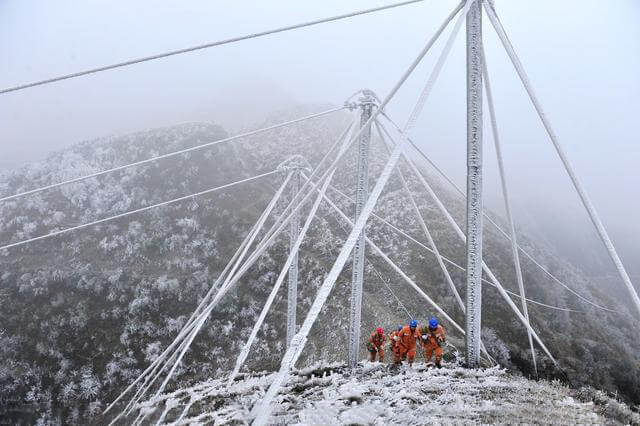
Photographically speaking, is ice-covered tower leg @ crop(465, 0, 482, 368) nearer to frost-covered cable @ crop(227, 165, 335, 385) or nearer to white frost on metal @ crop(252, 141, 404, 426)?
white frost on metal @ crop(252, 141, 404, 426)

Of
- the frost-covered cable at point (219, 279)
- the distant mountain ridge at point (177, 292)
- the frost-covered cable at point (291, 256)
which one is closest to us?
the frost-covered cable at point (291, 256)

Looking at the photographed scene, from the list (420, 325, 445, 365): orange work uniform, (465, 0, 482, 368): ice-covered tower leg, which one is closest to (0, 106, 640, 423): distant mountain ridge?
(420, 325, 445, 365): orange work uniform

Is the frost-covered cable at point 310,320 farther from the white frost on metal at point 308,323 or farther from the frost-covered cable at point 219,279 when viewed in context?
the frost-covered cable at point 219,279

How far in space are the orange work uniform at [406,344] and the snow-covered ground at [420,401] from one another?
3.34 ft

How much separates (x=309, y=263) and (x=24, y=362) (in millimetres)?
24551

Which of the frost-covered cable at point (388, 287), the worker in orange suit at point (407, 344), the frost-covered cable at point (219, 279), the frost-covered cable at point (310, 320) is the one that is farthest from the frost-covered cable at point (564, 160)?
the frost-covered cable at point (388, 287)

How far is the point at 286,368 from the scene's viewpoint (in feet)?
15.8

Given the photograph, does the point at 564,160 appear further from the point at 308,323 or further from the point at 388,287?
the point at 388,287

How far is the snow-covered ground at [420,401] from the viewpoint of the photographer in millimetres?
6195

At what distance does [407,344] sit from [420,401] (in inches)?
184

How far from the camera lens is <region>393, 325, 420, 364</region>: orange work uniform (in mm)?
11648

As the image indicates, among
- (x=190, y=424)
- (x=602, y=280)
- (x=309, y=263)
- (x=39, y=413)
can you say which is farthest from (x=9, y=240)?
(x=602, y=280)

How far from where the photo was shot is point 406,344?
11.8 meters

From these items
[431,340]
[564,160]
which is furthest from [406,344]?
[564,160]
